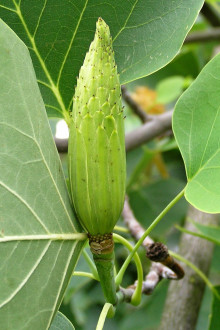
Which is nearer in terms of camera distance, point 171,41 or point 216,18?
point 171,41

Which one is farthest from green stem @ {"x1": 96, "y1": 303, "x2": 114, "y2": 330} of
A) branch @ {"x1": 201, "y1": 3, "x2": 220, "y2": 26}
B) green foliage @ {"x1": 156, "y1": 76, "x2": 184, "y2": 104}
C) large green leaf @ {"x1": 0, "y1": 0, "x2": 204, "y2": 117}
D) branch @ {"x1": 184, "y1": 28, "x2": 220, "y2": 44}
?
branch @ {"x1": 201, "y1": 3, "x2": 220, "y2": 26}

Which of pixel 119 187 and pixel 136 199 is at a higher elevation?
pixel 119 187

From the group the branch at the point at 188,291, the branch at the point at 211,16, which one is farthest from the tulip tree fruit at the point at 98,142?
the branch at the point at 211,16

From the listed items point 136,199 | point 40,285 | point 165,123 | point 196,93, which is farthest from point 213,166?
point 136,199

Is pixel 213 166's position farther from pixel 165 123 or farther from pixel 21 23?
pixel 165 123


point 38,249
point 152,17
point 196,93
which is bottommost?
point 38,249

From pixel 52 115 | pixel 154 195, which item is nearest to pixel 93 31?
pixel 52 115

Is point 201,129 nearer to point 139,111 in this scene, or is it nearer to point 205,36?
point 139,111
